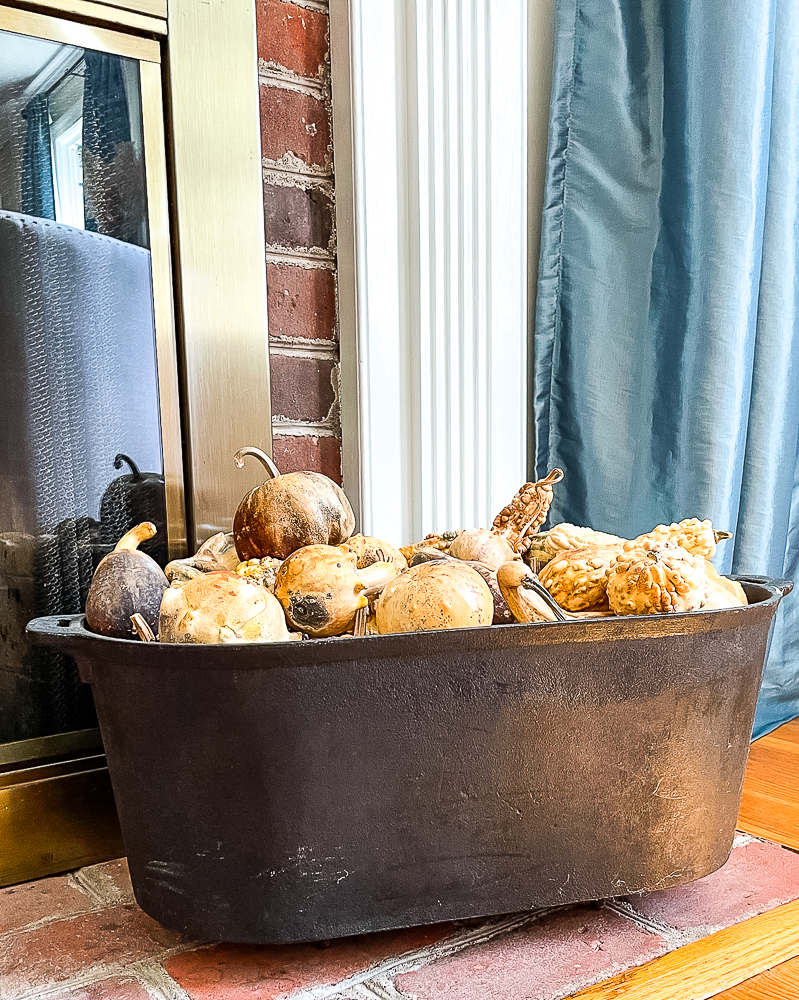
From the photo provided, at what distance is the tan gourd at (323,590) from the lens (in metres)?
0.61

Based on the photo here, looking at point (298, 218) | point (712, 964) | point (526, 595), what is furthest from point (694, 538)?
point (298, 218)

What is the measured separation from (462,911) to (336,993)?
99 millimetres

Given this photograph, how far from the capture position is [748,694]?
0.66 meters

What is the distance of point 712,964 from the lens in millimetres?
603

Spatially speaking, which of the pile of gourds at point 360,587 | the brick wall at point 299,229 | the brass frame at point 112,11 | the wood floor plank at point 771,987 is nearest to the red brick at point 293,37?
the brick wall at point 299,229

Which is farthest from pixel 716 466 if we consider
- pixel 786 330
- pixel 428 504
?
pixel 428 504

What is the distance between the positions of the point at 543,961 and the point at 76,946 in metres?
0.34

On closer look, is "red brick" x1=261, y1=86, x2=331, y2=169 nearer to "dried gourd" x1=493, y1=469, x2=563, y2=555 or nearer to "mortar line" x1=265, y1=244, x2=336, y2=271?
"mortar line" x1=265, y1=244, x2=336, y2=271

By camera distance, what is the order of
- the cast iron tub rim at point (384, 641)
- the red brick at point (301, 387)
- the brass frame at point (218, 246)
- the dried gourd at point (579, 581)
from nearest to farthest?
the cast iron tub rim at point (384, 641) → the dried gourd at point (579, 581) → the brass frame at point (218, 246) → the red brick at point (301, 387)

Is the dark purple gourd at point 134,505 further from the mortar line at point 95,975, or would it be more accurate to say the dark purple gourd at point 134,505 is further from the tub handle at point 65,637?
the mortar line at point 95,975

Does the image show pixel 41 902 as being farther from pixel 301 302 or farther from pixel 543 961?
pixel 301 302

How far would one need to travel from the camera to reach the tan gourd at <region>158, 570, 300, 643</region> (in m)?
0.56

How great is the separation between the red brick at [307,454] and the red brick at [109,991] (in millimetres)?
523

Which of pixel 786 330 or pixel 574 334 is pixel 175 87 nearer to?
pixel 574 334
